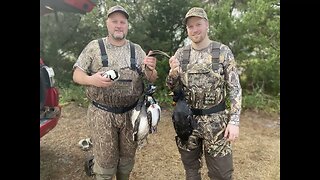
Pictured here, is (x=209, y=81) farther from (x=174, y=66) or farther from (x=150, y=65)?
(x=150, y=65)

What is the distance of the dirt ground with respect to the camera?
9.22ft

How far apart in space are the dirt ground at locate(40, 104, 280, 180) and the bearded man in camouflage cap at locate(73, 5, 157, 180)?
1.96ft

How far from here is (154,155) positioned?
10.1ft

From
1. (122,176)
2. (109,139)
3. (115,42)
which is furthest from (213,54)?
(122,176)

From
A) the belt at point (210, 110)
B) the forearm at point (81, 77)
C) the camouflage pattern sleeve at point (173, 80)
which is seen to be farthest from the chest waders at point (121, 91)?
the belt at point (210, 110)

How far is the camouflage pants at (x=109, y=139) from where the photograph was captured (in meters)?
2.19

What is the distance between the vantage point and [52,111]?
2.58 meters

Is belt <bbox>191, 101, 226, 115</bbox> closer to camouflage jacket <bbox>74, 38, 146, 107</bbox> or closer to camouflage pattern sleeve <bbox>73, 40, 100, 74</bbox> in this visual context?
camouflage jacket <bbox>74, 38, 146, 107</bbox>

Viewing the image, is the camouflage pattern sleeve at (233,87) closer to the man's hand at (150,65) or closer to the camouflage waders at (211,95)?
the camouflage waders at (211,95)

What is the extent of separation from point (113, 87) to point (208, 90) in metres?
0.58
